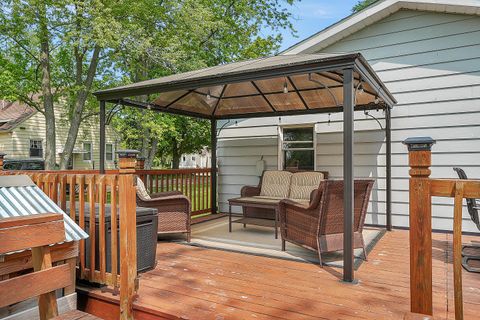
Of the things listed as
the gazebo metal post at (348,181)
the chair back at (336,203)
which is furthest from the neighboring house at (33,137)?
the gazebo metal post at (348,181)

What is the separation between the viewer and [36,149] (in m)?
16.1

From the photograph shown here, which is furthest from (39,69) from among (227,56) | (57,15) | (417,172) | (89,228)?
(417,172)

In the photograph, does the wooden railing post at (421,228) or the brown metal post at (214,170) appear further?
the brown metal post at (214,170)

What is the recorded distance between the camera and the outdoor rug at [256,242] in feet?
13.2

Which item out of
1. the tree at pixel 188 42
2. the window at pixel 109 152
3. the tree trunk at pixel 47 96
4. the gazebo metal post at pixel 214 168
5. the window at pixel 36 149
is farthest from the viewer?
the window at pixel 109 152

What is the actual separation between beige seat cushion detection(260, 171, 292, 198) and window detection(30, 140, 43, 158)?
14.1 m

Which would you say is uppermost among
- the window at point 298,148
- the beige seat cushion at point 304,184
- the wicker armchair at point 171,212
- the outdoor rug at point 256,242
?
the window at point 298,148

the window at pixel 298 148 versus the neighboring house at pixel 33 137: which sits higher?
the neighboring house at pixel 33 137

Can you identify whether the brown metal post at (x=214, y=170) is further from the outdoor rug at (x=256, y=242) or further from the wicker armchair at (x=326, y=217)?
the wicker armchair at (x=326, y=217)

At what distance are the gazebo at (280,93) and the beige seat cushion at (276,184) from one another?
1.25 meters

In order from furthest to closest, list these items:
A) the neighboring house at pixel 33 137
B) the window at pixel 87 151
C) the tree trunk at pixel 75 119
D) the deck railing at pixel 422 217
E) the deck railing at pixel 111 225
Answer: the window at pixel 87 151 → the neighboring house at pixel 33 137 → the tree trunk at pixel 75 119 → the deck railing at pixel 111 225 → the deck railing at pixel 422 217

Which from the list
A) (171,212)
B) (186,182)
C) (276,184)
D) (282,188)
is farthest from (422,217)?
(186,182)

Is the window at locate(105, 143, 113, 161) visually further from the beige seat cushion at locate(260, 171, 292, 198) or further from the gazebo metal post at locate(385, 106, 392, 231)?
the gazebo metal post at locate(385, 106, 392, 231)

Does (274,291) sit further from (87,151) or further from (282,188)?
(87,151)
